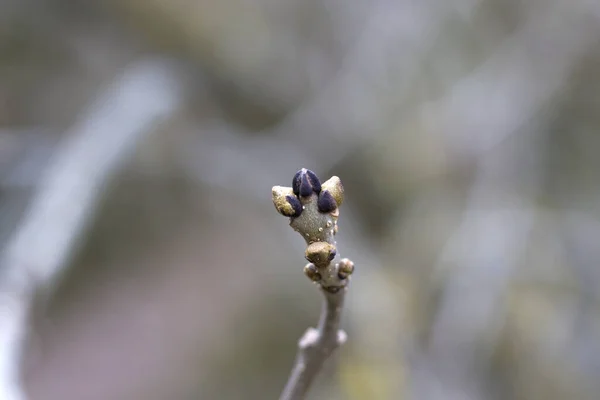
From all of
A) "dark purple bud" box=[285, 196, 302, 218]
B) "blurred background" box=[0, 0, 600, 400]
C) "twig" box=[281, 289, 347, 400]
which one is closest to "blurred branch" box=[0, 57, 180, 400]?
"blurred background" box=[0, 0, 600, 400]

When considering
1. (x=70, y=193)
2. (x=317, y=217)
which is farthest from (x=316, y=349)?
(x=70, y=193)

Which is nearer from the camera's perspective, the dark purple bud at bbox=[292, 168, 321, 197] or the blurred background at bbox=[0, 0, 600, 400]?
the dark purple bud at bbox=[292, 168, 321, 197]

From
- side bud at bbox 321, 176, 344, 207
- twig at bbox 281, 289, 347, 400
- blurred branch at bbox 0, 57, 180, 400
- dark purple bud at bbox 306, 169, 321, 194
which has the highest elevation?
blurred branch at bbox 0, 57, 180, 400

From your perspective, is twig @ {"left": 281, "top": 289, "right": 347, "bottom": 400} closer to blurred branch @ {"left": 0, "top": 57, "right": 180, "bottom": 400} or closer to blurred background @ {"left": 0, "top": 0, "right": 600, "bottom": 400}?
blurred branch @ {"left": 0, "top": 57, "right": 180, "bottom": 400}

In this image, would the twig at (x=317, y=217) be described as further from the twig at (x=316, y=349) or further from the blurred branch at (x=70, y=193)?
the blurred branch at (x=70, y=193)

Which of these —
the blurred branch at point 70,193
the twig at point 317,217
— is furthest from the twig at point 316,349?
the blurred branch at point 70,193

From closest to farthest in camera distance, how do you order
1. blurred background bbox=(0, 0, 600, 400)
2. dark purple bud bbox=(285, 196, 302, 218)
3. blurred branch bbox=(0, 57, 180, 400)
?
dark purple bud bbox=(285, 196, 302, 218) < blurred branch bbox=(0, 57, 180, 400) < blurred background bbox=(0, 0, 600, 400)

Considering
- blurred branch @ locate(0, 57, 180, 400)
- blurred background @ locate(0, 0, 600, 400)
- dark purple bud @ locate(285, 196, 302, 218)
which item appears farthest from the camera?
blurred background @ locate(0, 0, 600, 400)
